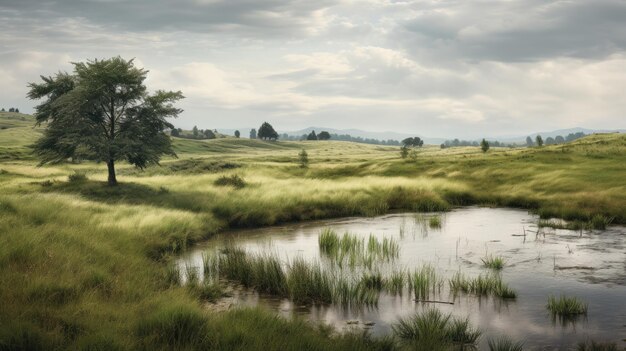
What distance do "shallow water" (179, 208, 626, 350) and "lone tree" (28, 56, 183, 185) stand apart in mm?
13504

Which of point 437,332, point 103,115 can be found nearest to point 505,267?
point 437,332

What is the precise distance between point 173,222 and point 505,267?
1498cm

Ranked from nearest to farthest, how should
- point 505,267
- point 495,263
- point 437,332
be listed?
1. point 437,332
2. point 495,263
3. point 505,267

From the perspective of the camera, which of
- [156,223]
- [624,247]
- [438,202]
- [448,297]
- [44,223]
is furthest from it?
[438,202]

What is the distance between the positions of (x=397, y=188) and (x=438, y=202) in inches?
168

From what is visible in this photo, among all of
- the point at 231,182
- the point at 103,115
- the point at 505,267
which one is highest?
the point at 103,115

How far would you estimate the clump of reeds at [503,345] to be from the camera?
30.9ft

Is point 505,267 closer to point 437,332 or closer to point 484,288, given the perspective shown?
point 484,288

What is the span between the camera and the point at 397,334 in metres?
10.7

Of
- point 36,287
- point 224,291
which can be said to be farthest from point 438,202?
point 36,287

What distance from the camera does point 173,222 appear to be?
23766 mm

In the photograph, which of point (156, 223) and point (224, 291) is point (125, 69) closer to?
point (156, 223)

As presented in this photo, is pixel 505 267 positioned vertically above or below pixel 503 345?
below

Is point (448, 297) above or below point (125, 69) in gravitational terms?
below
